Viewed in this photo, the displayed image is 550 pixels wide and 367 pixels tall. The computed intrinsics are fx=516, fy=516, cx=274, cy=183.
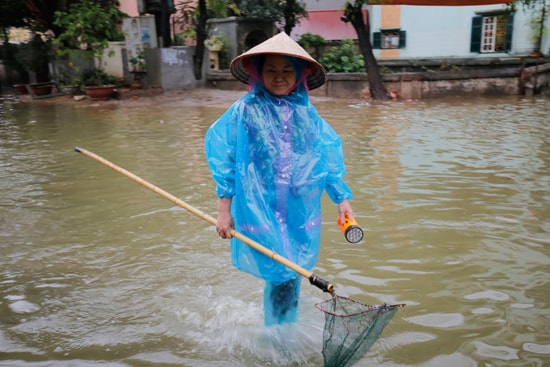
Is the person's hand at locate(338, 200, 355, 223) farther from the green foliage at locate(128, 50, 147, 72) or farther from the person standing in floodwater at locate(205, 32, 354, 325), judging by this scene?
the green foliage at locate(128, 50, 147, 72)

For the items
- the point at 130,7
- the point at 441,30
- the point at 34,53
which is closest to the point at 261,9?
the point at 441,30

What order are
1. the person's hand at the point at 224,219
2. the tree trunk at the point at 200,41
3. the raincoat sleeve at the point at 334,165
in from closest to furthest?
the person's hand at the point at 224,219 < the raincoat sleeve at the point at 334,165 < the tree trunk at the point at 200,41

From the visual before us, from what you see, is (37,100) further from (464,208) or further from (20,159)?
(464,208)

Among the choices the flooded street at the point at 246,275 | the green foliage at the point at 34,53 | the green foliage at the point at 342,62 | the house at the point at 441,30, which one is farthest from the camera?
the green foliage at the point at 34,53

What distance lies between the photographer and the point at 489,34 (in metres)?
18.3

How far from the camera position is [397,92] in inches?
524

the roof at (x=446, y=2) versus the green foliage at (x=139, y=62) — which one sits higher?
the roof at (x=446, y=2)

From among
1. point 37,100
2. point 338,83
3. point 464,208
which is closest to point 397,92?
point 338,83

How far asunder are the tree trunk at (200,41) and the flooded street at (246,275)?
327 inches

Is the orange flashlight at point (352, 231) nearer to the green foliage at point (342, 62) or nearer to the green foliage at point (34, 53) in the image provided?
the green foliage at point (342, 62)

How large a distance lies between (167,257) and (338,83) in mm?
10838

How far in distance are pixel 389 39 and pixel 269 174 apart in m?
19.3

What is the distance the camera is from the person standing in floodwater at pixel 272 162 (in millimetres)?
2459

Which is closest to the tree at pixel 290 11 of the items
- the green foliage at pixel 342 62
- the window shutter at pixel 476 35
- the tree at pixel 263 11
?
the tree at pixel 263 11
